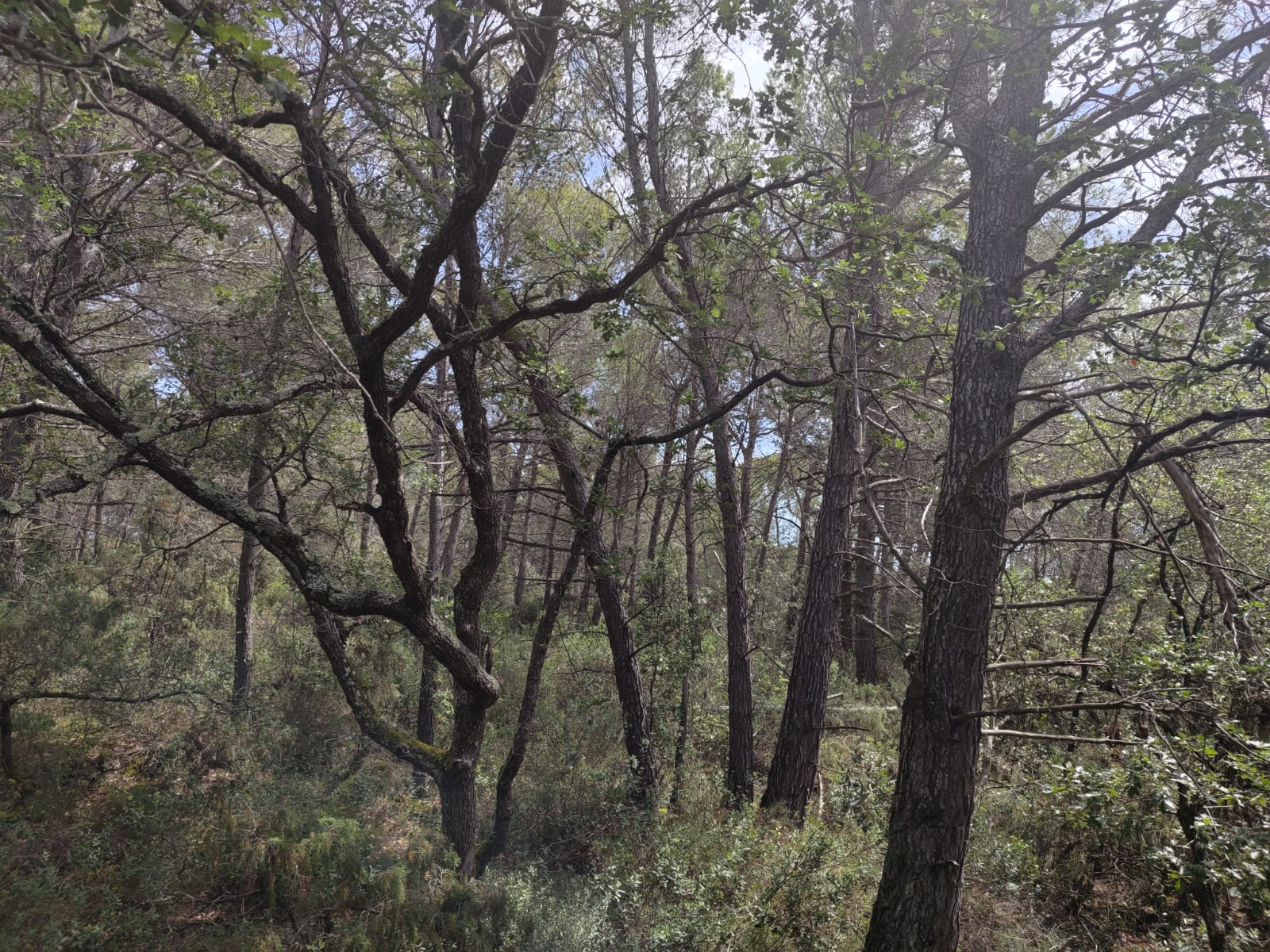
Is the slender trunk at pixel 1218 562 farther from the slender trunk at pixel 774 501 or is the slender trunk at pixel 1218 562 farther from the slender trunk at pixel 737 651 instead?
the slender trunk at pixel 774 501

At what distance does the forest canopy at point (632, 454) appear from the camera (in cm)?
363

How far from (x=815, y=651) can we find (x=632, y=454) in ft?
9.14

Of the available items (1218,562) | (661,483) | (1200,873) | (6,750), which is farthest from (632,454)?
(6,750)

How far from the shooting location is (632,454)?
690 cm

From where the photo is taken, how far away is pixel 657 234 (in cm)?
419

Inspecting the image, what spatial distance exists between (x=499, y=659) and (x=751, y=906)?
24.9 feet

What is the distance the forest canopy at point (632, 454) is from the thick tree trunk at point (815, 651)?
0.16 feet

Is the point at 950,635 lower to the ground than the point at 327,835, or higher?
higher

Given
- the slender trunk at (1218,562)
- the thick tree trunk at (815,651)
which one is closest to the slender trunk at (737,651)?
the thick tree trunk at (815,651)

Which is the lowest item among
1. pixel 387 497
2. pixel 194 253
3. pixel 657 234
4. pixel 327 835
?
pixel 327 835

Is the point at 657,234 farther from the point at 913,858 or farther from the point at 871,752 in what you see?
the point at 871,752

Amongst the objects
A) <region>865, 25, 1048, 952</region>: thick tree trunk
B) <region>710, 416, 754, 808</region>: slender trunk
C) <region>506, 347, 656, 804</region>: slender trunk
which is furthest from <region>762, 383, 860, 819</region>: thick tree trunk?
<region>865, 25, 1048, 952</region>: thick tree trunk

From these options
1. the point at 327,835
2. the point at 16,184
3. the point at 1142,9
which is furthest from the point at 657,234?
the point at 327,835

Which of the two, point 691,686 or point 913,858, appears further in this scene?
point 691,686
